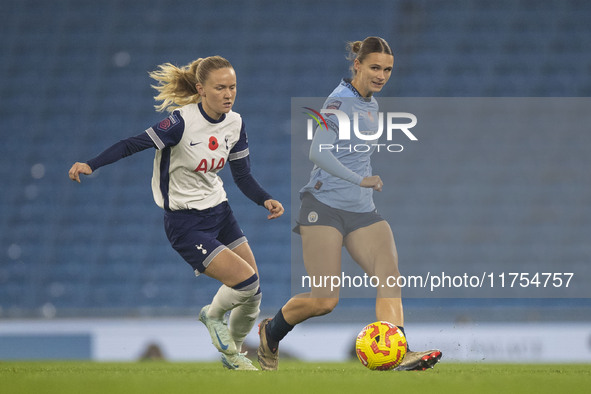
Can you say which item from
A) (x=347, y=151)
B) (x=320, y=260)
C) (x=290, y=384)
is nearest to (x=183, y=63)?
(x=347, y=151)

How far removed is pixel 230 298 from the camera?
17.4 ft

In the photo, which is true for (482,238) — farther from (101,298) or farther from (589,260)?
(101,298)

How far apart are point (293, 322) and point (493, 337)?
3536mm

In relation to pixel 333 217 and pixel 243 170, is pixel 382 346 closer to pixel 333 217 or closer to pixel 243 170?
pixel 333 217

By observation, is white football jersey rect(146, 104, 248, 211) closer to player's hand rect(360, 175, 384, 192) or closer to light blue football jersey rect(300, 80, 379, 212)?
light blue football jersey rect(300, 80, 379, 212)

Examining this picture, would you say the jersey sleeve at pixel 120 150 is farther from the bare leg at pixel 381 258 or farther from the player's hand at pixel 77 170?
the bare leg at pixel 381 258

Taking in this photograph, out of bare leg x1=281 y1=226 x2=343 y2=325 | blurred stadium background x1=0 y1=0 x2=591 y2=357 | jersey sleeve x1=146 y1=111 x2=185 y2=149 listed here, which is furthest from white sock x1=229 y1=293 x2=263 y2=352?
blurred stadium background x1=0 y1=0 x2=591 y2=357

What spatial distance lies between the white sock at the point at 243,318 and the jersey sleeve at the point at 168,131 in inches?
41.9

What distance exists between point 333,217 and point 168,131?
42.4 inches

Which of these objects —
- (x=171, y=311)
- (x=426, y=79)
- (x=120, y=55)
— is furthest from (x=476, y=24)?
(x=171, y=311)

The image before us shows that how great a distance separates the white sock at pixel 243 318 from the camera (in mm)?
5477

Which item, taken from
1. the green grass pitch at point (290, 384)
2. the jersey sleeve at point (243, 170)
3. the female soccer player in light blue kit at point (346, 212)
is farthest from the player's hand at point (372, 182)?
the green grass pitch at point (290, 384)

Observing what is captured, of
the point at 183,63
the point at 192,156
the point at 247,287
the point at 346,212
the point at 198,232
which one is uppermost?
the point at 183,63

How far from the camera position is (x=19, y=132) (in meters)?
12.3
